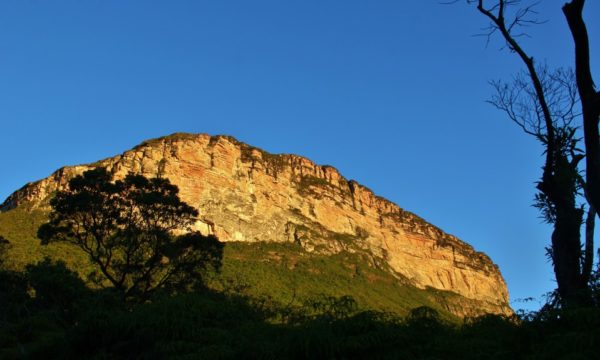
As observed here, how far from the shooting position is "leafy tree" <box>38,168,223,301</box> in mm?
26047

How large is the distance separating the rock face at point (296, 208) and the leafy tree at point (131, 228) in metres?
51.6

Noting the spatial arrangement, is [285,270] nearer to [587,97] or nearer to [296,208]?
[296,208]

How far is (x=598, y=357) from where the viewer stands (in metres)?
5.73

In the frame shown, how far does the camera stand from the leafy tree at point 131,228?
85.5 feet

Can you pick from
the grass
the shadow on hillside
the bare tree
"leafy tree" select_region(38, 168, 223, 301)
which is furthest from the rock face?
the bare tree

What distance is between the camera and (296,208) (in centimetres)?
10850

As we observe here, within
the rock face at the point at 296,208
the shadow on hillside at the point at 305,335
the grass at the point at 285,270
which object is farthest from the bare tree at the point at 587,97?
the rock face at the point at 296,208

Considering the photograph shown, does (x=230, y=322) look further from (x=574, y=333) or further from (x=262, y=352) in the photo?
(x=574, y=333)

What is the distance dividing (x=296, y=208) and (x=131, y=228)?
82.7 meters

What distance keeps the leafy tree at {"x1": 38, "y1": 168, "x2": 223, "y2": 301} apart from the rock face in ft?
169

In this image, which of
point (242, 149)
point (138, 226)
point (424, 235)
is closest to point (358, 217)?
point (424, 235)

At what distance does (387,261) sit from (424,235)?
704 inches

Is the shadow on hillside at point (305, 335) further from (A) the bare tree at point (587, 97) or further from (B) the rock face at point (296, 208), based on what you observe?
(B) the rock face at point (296, 208)

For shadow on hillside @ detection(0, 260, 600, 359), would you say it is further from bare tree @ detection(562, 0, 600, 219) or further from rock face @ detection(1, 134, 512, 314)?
rock face @ detection(1, 134, 512, 314)
